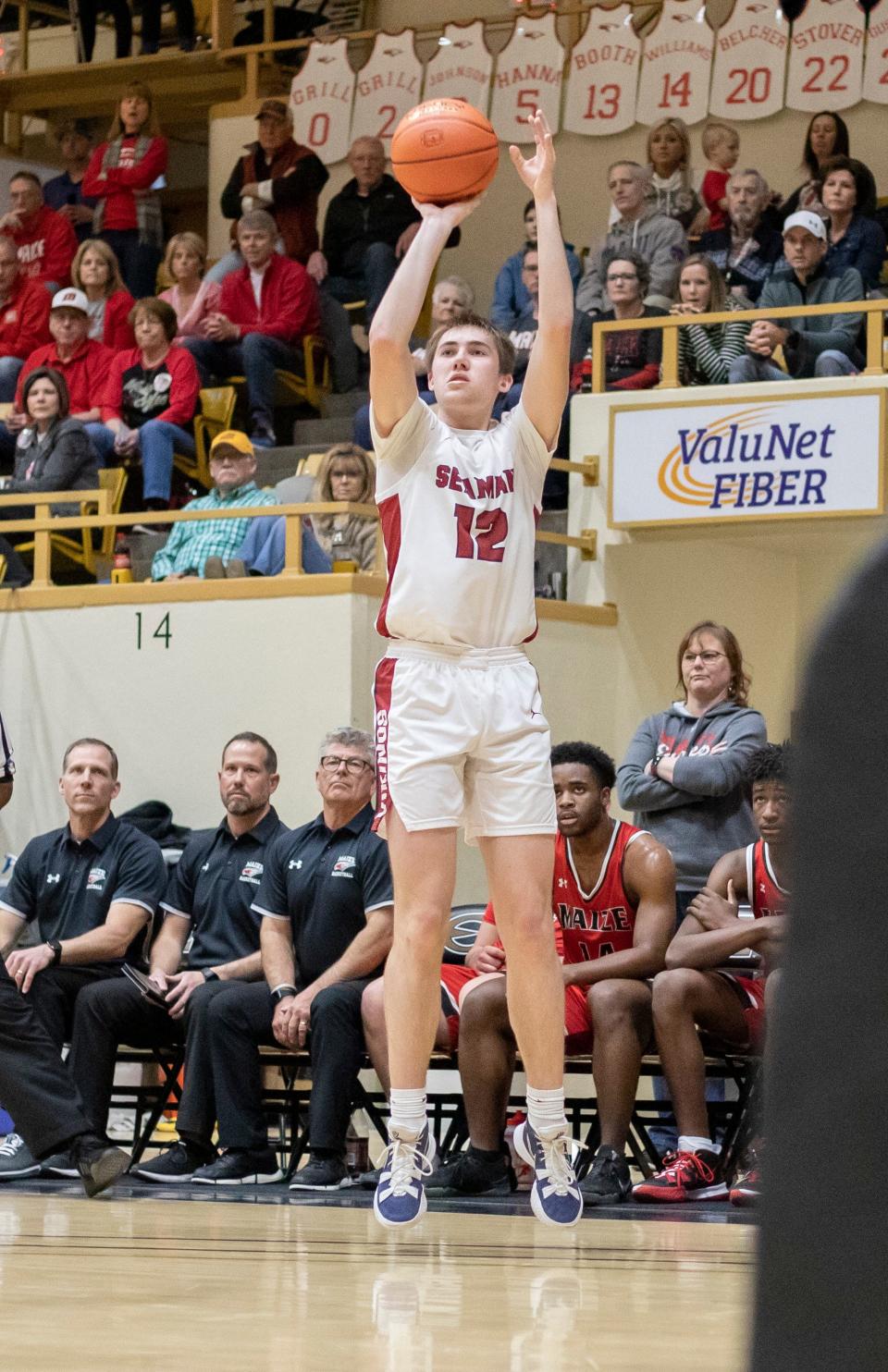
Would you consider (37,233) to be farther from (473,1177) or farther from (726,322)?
(473,1177)

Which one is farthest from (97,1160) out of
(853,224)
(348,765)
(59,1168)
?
(853,224)

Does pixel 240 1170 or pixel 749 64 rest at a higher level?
pixel 749 64

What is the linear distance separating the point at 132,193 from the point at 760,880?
1033cm

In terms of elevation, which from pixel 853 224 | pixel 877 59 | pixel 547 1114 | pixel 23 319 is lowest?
pixel 547 1114

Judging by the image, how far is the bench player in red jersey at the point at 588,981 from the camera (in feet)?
18.6

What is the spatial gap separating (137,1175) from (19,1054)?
129cm

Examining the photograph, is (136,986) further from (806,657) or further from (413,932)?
(806,657)

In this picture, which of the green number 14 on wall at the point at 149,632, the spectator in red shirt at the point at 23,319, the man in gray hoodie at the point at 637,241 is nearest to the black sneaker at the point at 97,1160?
the green number 14 on wall at the point at 149,632

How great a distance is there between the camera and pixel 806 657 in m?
0.45

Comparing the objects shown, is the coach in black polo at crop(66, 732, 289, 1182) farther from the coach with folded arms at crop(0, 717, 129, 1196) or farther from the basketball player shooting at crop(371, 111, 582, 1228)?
the basketball player shooting at crop(371, 111, 582, 1228)

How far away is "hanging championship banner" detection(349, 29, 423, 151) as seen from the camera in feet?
49.8

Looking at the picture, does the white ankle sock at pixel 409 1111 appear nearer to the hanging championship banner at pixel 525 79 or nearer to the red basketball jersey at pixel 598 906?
the red basketball jersey at pixel 598 906

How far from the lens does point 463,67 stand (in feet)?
49.5

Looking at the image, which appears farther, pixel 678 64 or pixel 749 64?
pixel 678 64
